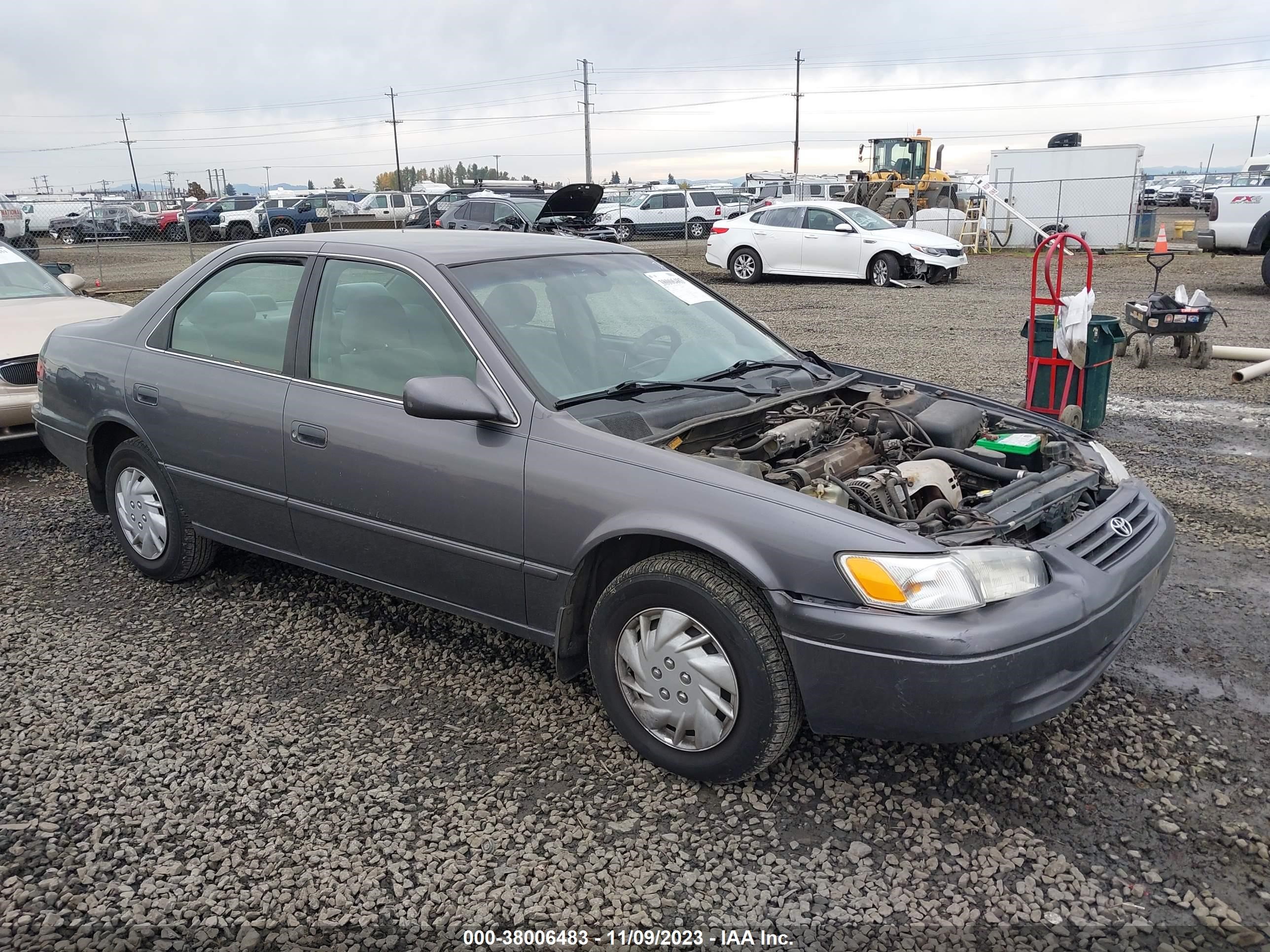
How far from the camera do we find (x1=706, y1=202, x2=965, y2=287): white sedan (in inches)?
667

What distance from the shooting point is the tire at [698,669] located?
8.96 feet

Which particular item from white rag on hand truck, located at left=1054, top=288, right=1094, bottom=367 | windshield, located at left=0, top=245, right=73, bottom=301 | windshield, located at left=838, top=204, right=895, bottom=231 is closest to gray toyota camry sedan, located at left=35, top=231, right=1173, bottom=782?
white rag on hand truck, located at left=1054, top=288, right=1094, bottom=367

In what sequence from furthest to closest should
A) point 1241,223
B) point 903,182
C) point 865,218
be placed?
point 903,182, point 865,218, point 1241,223

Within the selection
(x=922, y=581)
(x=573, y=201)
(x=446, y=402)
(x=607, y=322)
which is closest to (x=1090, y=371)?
(x=607, y=322)

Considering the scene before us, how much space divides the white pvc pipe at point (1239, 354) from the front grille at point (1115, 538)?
7165 millimetres

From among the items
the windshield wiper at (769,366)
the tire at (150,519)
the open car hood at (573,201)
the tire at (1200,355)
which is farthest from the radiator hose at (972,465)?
the open car hood at (573,201)

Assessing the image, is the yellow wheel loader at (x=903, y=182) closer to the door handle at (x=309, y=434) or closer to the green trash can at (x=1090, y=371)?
the green trash can at (x=1090, y=371)

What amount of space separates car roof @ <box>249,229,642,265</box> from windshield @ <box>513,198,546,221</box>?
18053 mm

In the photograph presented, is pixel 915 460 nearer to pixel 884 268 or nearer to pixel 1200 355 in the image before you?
pixel 1200 355

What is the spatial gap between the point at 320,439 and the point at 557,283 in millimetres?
1074

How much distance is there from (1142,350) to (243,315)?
864cm

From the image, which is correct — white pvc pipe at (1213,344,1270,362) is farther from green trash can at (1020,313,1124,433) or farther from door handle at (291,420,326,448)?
door handle at (291,420,326,448)

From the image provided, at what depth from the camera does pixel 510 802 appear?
9.57 feet

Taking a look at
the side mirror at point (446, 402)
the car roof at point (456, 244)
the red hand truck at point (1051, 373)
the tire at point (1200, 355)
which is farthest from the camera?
the tire at point (1200, 355)
